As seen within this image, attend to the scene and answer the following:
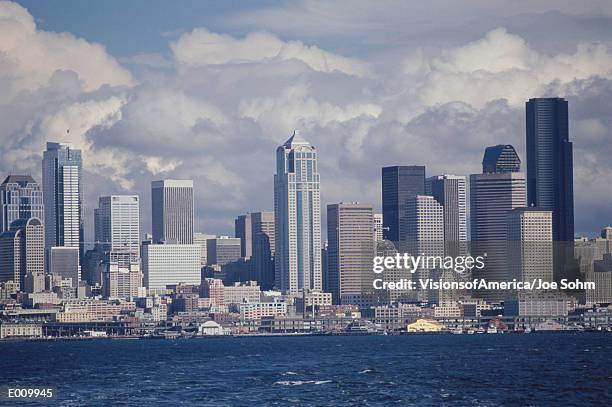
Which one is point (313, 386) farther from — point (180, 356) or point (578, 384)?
point (180, 356)

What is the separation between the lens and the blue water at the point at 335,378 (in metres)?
102

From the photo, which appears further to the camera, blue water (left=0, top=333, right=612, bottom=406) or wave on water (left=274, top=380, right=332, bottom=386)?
wave on water (left=274, top=380, right=332, bottom=386)

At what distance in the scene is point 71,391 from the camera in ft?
367

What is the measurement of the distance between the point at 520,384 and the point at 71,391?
35256 mm

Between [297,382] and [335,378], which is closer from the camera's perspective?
[297,382]

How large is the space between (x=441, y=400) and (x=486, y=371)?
31.8m

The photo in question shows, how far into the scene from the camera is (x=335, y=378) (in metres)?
124

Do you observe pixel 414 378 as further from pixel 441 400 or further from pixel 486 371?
pixel 441 400

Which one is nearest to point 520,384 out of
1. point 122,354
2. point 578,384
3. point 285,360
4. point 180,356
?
point 578,384

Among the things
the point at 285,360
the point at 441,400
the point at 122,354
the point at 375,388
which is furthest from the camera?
the point at 122,354

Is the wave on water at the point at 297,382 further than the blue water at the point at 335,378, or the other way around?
the wave on water at the point at 297,382

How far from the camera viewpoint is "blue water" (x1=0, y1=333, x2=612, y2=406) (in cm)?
10175

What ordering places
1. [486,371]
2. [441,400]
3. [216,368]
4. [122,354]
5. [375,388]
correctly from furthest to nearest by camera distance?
1. [122,354]
2. [216,368]
3. [486,371]
4. [375,388]
5. [441,400]

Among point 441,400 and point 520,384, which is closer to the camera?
point 441,400
